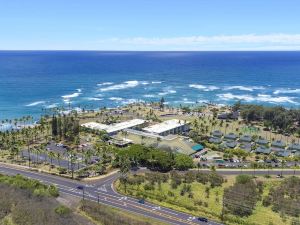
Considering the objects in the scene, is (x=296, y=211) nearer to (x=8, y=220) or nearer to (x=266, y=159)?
(x=266, y=159)

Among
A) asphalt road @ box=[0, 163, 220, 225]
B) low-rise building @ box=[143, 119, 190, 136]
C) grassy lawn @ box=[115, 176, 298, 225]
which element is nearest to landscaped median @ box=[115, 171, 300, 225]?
grassy lawn @ box=[115, 176, 298, 225]

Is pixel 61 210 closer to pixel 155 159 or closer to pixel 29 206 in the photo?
pixel 29 206

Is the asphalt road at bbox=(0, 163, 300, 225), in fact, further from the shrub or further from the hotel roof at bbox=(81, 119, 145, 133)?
the hotel roof at bbox=(81, 119, 145, 133)

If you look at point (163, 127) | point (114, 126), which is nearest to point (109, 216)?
point (114, 126)

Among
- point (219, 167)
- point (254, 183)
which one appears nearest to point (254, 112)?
point (219, 167)

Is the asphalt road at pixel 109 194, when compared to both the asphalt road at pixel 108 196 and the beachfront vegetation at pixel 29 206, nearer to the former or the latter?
the asphalt road at pixel 108 196

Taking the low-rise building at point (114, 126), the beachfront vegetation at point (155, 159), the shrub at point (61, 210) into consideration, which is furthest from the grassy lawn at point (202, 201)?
the low-rise building at point (114, 126)
